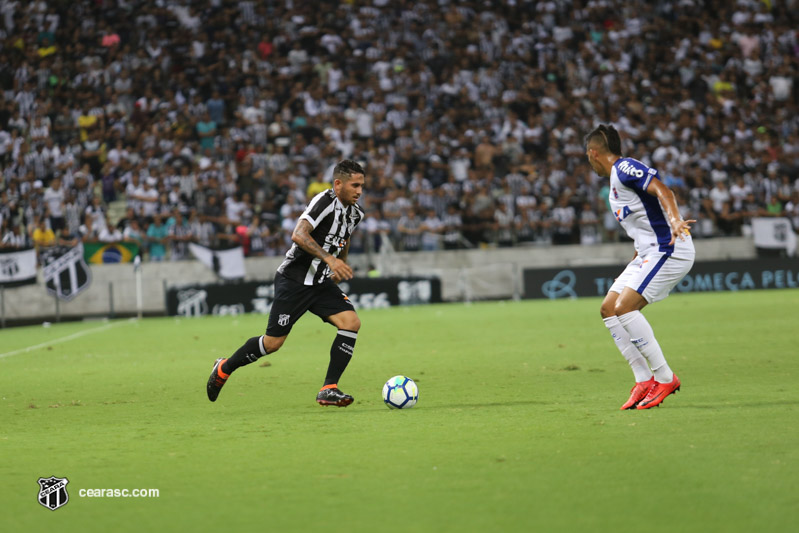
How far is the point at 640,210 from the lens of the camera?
7973mm

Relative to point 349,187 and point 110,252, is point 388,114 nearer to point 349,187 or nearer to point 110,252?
point 110,252

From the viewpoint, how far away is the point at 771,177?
88.0 ft

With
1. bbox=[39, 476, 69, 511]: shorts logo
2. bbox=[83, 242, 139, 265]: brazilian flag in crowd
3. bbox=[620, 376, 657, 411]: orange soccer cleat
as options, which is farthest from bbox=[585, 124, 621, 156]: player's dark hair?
bbox=[83, 242, 139, 265]: brazilian flag in crowd

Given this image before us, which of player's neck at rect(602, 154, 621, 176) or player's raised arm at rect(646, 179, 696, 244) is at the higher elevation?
player's neck at rect(602, 154, 621, 176)

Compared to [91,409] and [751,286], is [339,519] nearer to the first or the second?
[91,409]

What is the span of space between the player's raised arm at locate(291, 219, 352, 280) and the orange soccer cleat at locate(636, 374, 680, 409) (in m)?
2.58

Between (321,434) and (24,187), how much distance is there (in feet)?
66.1

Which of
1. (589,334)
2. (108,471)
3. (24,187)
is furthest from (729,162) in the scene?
(108,471)

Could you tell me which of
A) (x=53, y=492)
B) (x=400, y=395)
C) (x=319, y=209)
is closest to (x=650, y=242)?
(x=400, y=395)

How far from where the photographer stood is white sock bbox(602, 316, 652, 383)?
8039 millimetres

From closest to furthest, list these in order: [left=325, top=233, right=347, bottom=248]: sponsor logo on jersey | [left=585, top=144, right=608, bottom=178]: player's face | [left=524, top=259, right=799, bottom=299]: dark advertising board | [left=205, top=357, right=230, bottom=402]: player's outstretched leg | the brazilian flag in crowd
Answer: [left=585, top=144, right=608, bottom=178]: player's face → [left=325, top=233, right=347, bottom=248]: sponsor logo on jersey → [left=205, top=357, right=230, bottom=402]: player's outstretched leg → the brazilian flag in crowd → [left=524, top=259, right=799, bottom=299]: dark advertising board

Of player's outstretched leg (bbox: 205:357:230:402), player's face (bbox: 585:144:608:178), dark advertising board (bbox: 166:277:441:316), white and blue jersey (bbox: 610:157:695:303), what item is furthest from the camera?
dark advertising board (bbox: 166:277:441:316)

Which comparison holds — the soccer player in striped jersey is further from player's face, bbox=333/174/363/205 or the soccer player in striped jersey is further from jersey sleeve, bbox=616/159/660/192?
jersey sleeve, bbox=616/159/660/192

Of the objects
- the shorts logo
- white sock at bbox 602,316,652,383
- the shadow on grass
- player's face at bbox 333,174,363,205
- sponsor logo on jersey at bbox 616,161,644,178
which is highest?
sponsor logo on jersey at bbox 616,161,644,178
